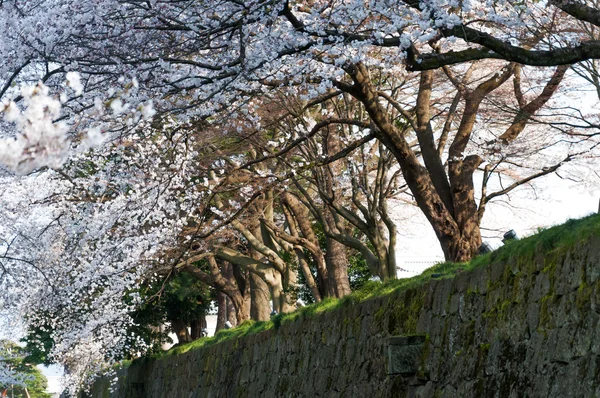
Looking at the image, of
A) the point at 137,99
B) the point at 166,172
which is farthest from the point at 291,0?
the point at 166,172

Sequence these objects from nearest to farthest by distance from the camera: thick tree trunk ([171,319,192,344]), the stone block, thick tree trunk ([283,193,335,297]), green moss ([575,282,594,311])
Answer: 1. green moss ([575,282,594,311])
2. the stone block
3. thick tree trunk ([283,193,335,297])
4. thick tree trunk ([171,319,192,344])

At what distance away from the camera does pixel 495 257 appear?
745 cm

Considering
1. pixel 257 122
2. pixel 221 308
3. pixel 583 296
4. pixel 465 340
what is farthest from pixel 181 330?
pixel 583 296

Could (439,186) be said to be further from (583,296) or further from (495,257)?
(583,296)

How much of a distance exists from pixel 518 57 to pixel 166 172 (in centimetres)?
674

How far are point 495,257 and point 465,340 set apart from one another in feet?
2.48

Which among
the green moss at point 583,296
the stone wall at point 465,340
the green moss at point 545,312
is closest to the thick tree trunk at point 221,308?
the stone wall at point 465,340

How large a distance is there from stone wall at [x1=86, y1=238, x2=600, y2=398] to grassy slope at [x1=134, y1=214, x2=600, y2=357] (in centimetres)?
8

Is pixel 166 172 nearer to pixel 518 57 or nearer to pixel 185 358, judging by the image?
pixel 518 57

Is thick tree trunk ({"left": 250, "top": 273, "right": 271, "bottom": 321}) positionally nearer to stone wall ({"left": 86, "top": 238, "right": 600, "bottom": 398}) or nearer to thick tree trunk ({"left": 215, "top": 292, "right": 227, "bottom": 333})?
stone wall ({"left": 86, "top": 238, "right": 600, "bottom": 398})

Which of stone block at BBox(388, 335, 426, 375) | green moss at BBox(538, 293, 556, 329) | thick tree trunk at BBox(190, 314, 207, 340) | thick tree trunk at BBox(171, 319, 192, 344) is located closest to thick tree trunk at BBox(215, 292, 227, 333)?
thick tree trunk at BBox(190, 314, 207, 340)

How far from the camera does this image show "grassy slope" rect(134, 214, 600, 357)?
6164 mm

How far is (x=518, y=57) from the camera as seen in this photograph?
26.7 feet

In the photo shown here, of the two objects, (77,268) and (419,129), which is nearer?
(419,129)
